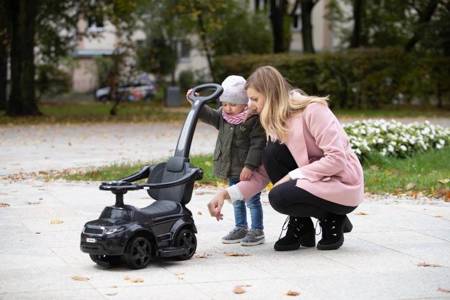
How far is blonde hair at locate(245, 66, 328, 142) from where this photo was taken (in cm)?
736

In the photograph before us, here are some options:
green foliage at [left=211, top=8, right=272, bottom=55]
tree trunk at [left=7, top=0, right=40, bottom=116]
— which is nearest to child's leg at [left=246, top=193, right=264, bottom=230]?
tree trunk at [left=7, top=0, right=40, bottom=116]

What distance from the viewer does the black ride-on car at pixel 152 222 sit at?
265 inches

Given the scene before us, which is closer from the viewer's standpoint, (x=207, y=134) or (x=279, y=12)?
(x=207, y=134)

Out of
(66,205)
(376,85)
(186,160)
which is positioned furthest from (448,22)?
(186,160)

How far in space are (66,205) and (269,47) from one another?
3896 cm

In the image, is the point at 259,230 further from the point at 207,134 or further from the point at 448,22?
the point at 448,22

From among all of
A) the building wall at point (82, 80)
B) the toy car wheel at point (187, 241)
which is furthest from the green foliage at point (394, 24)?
the toy car wheel at point (187, 241)

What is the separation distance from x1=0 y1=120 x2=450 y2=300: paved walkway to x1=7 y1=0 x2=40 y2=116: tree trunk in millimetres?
19581

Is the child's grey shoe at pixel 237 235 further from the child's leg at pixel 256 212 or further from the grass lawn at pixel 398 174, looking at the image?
the grass lawn at pixel 398 174

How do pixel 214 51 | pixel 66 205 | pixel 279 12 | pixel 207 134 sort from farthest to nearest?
pixel 214 51 → pixel 279 12 → pixel 207 134 → pixel 66 205

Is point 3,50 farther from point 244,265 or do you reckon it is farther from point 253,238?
point 244,265

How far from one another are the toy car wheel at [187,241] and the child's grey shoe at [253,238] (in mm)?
681

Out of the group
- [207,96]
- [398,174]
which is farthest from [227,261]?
[398,174]

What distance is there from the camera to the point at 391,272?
22.4 ft
